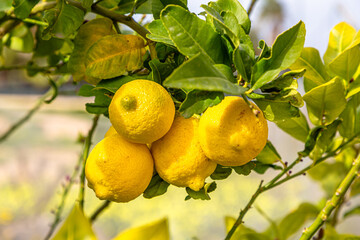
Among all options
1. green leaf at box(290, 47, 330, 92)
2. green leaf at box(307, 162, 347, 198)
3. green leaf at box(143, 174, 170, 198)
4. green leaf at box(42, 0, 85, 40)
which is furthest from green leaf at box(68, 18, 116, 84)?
green leaf at box(307, 162, 347, 198)

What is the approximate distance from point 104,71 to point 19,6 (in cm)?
12

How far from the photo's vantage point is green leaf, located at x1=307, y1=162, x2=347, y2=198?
0.79 m

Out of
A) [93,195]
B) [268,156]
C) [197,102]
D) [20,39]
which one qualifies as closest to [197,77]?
[197,102]

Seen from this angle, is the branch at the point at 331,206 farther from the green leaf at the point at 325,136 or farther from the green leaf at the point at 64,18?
the green leaf at the point at 64,18

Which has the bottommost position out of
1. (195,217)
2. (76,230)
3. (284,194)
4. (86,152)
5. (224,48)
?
(195,217)

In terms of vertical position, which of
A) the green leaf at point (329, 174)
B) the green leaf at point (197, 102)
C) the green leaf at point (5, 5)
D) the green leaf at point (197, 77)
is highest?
the green leaf at point (197, 77)

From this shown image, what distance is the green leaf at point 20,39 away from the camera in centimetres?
60

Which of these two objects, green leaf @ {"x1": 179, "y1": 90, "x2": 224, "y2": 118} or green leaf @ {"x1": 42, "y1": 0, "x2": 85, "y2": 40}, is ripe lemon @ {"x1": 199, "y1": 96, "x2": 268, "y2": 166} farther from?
green leaf @ {"x1": 42, "y1": 0, "x2": 85, "y2": 40}

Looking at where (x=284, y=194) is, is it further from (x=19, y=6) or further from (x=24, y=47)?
(x=19, y=6)

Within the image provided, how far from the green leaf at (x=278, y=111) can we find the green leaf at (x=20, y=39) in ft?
1.45

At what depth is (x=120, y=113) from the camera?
1.03 feet

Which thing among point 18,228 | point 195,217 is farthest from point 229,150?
point 195,217

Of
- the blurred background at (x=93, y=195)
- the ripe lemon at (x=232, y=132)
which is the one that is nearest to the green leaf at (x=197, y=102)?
the ripe lemon at (x=232, y=132)

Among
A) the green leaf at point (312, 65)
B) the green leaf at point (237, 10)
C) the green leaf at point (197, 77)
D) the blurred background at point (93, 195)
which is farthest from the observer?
the blurred background at point (93, 195)
